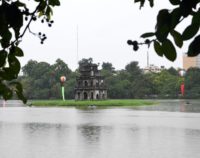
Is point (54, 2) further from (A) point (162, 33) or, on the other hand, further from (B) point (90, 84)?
(B) point (90, 84)

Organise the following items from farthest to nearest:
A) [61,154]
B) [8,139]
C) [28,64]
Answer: [28,64] < [8,139] < [61,154]

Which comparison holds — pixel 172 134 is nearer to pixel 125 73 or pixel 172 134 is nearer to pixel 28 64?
pixel 125 73

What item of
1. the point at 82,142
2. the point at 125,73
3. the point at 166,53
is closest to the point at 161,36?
the point at 166,53

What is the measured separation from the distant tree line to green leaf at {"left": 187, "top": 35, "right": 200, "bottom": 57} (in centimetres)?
7501

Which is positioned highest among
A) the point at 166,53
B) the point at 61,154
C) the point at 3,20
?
the point at 3,20

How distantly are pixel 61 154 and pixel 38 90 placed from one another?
70378mm

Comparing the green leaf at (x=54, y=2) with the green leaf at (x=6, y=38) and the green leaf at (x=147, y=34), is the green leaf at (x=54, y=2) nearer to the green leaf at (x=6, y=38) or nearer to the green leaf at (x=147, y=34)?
the green leaf at (x=6, y=38)

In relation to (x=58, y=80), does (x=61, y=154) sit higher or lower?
lower

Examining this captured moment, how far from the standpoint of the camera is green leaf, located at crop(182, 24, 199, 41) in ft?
4.22

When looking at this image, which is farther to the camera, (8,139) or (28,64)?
(28,64)

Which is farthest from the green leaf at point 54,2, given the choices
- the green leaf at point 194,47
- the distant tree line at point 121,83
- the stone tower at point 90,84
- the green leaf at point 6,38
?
the distant tree line at point 121,83

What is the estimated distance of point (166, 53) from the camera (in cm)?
135

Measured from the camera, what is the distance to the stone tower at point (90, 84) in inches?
2387

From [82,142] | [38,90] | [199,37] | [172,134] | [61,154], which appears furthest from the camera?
[38,90]
